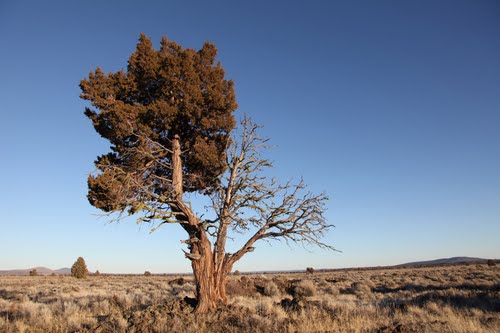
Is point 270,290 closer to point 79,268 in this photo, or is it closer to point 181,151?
point 181,151

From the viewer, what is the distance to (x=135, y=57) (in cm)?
1270

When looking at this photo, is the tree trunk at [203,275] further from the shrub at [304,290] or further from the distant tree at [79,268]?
the distant tree at [79,268]

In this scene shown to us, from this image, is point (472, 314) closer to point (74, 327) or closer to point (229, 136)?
point (229, 136)

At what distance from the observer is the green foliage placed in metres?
11.5

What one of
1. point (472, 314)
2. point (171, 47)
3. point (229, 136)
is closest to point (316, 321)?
point (472, 314)

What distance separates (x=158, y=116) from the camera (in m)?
11.8

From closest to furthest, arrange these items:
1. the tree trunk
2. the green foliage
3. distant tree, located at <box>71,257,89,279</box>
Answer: the tree trunk, the green foliage, distant tree, located at <box>71,257,89,279</box>

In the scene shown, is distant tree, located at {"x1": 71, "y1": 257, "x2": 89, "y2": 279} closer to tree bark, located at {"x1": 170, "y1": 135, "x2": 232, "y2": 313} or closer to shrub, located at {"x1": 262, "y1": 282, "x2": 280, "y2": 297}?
shrub, located at {"x1": 262, "y1": 282, "x2": 280, "y2": 297}

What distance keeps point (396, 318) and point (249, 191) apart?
20.6 feet

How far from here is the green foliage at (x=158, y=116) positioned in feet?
37.8

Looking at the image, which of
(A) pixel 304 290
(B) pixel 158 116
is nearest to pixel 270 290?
(A) pixel 304 290

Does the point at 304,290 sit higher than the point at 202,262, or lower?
lower

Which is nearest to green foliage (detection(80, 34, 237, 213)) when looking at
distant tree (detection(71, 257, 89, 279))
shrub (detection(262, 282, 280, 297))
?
shrub (detection(262, 282, 280, 297))

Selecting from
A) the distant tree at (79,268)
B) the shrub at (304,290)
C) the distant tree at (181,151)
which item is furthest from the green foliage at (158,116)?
the distant tree at (79,268)
